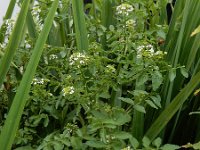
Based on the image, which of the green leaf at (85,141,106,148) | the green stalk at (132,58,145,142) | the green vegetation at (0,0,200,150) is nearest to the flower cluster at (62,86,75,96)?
the green vegetation at (0,0,200,150)

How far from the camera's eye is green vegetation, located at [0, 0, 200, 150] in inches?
42.9

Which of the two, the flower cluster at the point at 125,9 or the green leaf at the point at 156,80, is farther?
the flower cluster at the point at 125,9

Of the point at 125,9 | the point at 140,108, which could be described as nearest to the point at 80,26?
the point at 125,9

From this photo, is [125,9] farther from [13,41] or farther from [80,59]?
[13,41]

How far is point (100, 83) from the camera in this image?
1.22 metres

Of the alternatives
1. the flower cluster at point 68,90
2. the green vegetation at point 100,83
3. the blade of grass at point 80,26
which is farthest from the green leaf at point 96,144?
the blade of grass at point 80,26

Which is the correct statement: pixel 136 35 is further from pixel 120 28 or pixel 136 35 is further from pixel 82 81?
pixel 82 81

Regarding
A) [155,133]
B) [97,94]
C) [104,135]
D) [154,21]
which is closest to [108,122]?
[104,135]

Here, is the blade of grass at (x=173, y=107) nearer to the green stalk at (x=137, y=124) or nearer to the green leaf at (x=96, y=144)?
the green stalk at (x=137, y=124)

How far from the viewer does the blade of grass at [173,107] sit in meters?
1.27

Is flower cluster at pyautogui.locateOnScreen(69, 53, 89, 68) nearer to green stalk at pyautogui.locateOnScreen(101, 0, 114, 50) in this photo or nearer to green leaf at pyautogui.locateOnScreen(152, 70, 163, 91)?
green leaf at pyautogui.locateOnScreen(152, 70, 163, 91)

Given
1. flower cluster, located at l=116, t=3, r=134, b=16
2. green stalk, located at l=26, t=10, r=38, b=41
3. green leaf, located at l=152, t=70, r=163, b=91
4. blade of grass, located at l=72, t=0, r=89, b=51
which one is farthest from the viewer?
green stalk, located at l=26, t=10, r=38, b=41

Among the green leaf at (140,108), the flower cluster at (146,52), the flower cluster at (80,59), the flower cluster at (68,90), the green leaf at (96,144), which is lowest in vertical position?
the green leaf at (96,144)

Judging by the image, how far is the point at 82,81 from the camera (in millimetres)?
1264
